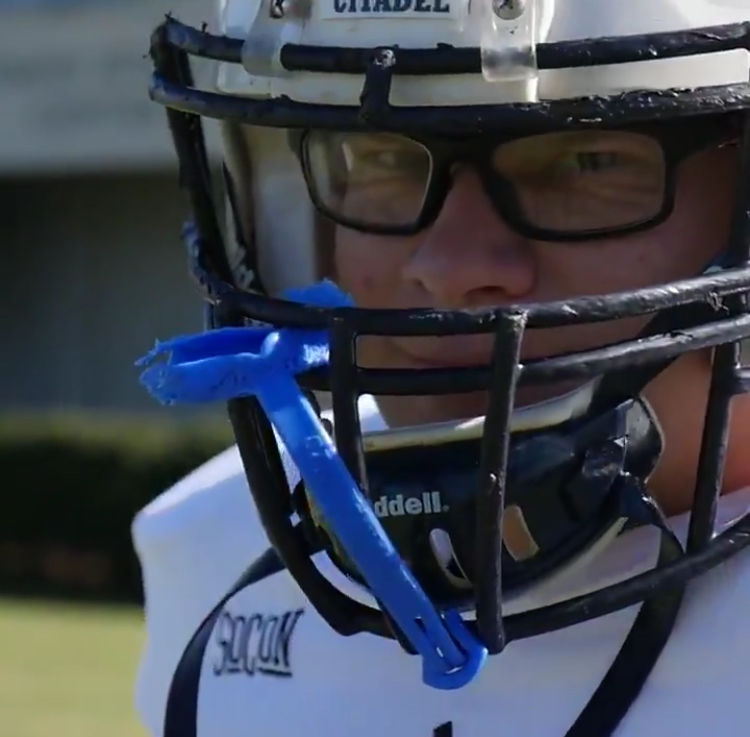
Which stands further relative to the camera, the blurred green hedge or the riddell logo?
the blurred green hedge

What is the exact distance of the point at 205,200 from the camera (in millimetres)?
1856

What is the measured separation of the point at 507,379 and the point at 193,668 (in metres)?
0.72

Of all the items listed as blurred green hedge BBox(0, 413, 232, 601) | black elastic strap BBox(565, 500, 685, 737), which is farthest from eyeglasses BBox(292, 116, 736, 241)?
blurred green hedge BBox(0, 413, 232, 601)

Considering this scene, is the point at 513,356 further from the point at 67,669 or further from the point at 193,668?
the point at 67,669

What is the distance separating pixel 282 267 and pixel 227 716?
18.8 inches

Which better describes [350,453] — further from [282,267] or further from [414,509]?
[282,267]

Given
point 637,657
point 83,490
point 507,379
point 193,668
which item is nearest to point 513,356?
point 507,379

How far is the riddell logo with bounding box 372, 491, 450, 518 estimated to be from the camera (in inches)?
61.1

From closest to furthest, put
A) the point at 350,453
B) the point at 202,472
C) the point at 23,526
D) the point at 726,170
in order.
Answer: the point at 350,453 < the point at 726,170 < the point at 202,472 < the point at 23,526

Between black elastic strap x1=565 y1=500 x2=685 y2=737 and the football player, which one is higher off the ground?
the football player

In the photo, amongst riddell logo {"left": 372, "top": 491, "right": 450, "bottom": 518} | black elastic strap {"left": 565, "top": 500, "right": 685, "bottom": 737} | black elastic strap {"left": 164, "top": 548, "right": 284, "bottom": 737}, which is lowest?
black elastic strap {"left": 164, "top": 548, "right": 284, "bottom": 737}

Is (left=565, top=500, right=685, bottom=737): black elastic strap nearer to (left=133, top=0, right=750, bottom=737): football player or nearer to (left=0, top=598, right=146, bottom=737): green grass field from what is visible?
(left=133, top=0, right=750, bottom=737): football player

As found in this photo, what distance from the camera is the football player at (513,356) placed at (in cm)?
150

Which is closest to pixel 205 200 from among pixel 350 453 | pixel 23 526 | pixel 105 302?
pixel 350 453
